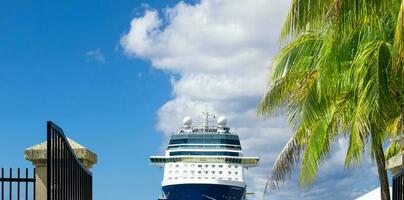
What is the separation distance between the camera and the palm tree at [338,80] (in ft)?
30.6

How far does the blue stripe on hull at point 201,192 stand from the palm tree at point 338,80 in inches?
1777

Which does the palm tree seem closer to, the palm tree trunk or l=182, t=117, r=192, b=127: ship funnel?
the palm tree trunk

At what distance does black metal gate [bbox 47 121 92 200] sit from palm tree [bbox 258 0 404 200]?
122 inches

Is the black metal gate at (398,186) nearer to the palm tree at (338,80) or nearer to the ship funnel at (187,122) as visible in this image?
the palm tree at (338,80)

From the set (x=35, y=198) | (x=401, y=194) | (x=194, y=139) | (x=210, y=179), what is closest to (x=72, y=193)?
(x=35, y=198)

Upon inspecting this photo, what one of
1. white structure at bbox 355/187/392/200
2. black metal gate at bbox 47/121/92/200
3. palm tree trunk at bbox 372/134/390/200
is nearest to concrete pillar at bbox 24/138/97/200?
black metal gate at bbox 47/121/92/200

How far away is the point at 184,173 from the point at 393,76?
52.8 metres

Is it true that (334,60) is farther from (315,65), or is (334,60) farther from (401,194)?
(401,194)

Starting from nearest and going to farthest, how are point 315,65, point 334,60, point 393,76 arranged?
point 393,76 → point 334,60 → point 315,65

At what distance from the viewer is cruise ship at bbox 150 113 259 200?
60.6m

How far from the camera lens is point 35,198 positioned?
24.2ft

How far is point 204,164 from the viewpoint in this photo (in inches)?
2504

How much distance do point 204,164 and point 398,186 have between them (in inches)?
2177

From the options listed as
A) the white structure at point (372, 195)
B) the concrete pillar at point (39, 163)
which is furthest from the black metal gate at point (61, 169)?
the white structure at point (372, 195)
